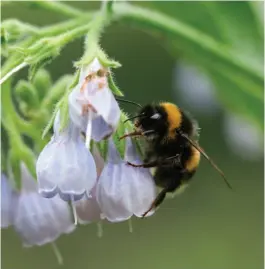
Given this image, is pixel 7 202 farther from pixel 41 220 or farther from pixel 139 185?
pixel 139 185

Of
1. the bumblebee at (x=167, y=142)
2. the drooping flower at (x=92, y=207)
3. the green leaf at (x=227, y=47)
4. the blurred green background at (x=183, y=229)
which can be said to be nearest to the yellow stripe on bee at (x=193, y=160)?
the bumblebee at (x=167, y=142)

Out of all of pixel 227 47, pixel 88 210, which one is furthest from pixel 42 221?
pixel 227 47

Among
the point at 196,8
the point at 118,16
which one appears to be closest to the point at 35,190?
the point at 118,16

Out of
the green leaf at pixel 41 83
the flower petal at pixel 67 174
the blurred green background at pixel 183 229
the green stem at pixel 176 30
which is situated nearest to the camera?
the flower petal at pixel 67 174

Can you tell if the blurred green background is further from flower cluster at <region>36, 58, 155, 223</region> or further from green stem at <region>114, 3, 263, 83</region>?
flower cluster at <region>36, 58, 155, 223</region>

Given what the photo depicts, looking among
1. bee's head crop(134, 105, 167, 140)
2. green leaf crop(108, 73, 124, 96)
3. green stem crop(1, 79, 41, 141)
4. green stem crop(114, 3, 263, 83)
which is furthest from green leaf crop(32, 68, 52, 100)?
green leaf crop(108, 73, 124, 96)

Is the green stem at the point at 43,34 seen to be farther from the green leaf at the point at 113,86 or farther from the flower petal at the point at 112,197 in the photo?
the flower petal at the point at 112,197

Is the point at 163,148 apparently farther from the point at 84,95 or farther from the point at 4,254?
the point at 4,254
